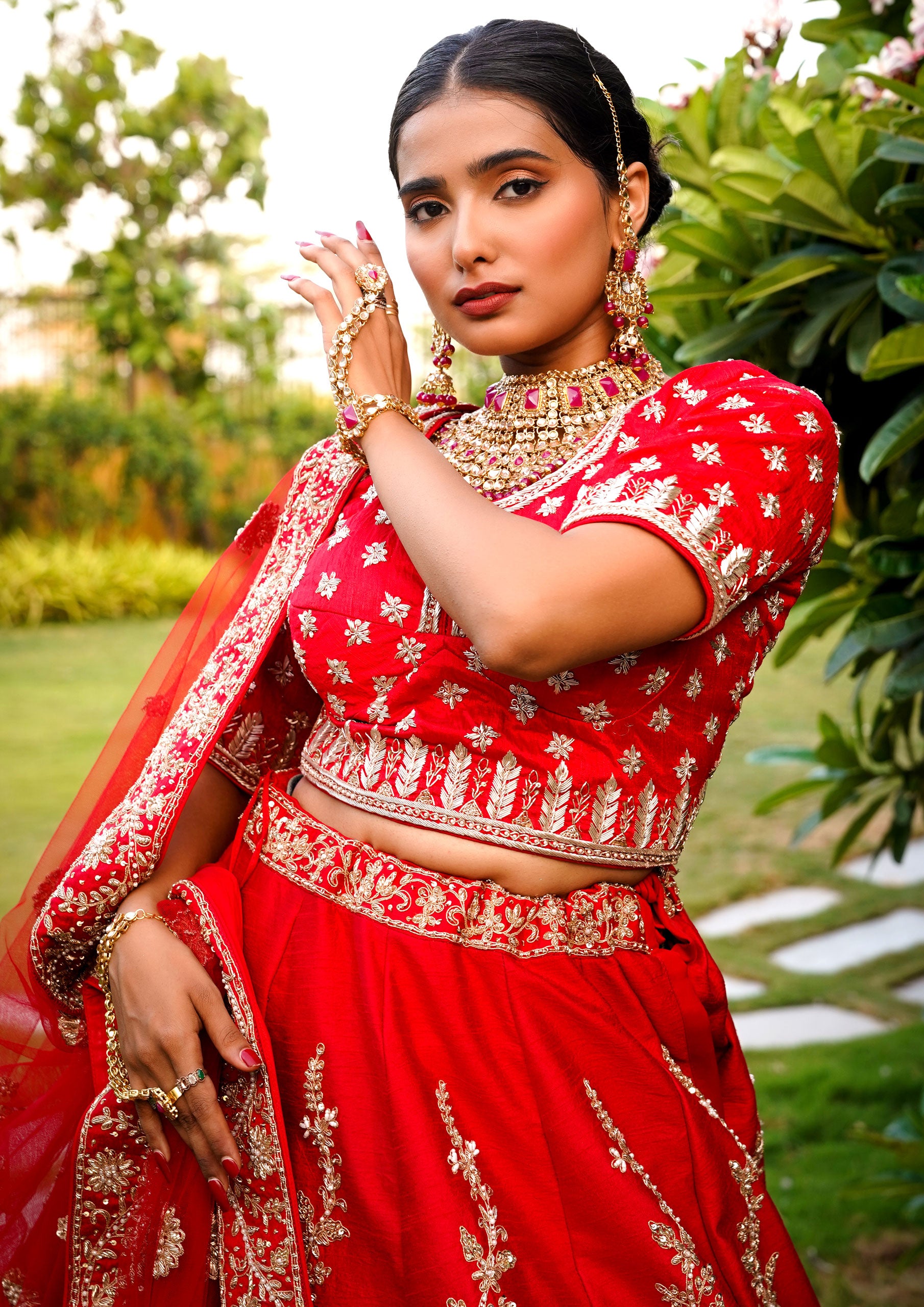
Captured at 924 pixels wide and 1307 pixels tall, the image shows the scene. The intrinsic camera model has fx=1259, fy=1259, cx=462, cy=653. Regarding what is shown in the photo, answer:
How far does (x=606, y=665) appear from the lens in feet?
4.27

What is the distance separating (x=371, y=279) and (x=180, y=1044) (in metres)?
0.82

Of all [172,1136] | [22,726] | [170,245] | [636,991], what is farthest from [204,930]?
[170,245]

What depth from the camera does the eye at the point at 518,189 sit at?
135 centimetres

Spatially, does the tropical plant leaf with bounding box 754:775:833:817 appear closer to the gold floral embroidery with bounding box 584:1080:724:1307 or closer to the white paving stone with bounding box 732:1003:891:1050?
the gold floral embroidery with bounding box 584:1080:724:1307

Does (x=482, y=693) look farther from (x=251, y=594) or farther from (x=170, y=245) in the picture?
(x=170, y=245)

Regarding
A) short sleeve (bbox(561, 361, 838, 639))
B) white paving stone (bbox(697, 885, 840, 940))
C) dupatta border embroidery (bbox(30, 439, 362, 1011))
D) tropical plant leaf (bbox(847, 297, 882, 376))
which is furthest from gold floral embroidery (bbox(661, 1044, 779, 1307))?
white paving stone (bbox(697, 885, 840, 940))

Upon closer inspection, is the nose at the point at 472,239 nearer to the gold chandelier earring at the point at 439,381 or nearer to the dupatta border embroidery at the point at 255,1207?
the gold chandelier earring at the point at 439,381

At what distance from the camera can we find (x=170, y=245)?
11297mm

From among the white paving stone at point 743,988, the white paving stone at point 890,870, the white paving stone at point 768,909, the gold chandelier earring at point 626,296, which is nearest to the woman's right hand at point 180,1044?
the gold chandelier earring at point 626,296

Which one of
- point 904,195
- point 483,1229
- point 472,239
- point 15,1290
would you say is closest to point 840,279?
point 904,195

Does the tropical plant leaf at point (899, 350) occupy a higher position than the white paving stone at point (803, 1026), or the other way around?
the tropical plant leaf at point (899, 350)

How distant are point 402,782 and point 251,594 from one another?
0.36m

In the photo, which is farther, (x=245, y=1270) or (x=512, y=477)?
(x=512, y=477)

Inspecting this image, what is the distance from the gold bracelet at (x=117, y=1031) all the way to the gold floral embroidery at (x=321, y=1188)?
0.45 ft
